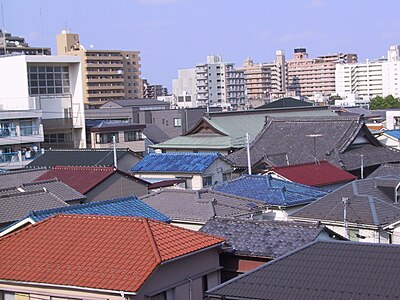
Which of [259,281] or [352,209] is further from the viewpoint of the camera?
[352,209]

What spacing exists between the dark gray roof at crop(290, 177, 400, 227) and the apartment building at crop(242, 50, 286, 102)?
109183mm

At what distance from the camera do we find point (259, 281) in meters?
10.5

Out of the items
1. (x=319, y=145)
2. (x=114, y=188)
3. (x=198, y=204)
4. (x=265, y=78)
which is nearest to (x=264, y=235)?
(x=198, y=204)

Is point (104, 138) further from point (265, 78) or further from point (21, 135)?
point (265, 78)

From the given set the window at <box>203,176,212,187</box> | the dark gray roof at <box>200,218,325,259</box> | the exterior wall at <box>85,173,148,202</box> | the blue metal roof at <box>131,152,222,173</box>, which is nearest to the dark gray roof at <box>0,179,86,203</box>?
the exterior wall at <box>85,173,148,202</box>

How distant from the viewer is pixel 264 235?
575 inches

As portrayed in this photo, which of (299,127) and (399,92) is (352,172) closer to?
(299,127)

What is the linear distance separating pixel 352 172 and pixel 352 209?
11.8m

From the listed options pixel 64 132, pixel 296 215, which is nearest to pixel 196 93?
pixel 64 132

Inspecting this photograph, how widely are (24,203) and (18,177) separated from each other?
777cm

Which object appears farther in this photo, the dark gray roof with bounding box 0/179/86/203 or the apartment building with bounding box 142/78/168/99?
the apartment building with bounding box 142/78/168/99

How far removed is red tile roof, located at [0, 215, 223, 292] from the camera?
37.2 ft

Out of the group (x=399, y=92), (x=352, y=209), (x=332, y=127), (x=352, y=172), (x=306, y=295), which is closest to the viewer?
(x=306, y=295)

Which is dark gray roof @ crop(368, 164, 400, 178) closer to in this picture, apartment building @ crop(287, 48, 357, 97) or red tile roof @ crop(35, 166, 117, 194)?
red tile roof @ crop(35, 166, 117, 194)
